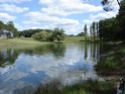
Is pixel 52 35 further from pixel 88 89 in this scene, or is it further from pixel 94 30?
pixel 88 89

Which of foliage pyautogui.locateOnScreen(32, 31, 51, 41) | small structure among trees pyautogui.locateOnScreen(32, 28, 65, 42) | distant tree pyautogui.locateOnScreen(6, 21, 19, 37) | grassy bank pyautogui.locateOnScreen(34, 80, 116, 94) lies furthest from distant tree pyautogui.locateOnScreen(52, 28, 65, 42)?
grassy bank pyautogui.locateOnScreen(34, 80, 116, 94)

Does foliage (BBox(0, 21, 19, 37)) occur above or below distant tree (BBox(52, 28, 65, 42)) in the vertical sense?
above

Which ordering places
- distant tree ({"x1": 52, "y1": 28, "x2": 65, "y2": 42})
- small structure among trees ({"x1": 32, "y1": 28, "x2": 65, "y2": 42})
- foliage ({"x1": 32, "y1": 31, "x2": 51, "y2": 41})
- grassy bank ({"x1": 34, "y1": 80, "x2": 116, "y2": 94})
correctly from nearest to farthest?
grassy bank ({"x1": 34, "y1": 80, "x2": 116, "y2": 94}) < distant tree ({"x1": 52, "y1": 28, "x2": 65, "y2": 42}) < small structure among trees ({"x1": 32, "y1": 28, "x2": 65, "y2": 42}) < foliage ({"x1": 32, "y1": 31, "x2": 51, "y2": 41})

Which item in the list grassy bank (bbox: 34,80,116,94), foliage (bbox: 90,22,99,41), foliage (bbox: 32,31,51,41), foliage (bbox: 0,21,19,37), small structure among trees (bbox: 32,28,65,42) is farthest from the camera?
foliage (bbox: 90,22,99,41)

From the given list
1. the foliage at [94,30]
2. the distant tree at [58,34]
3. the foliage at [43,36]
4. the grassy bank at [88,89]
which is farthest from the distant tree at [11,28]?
the grassy bank at [88,89]

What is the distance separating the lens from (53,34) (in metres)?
147

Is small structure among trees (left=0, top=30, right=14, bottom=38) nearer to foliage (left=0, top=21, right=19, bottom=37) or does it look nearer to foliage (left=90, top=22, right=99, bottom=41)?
foliage (left=0, top=21, right=19, bottom=37)

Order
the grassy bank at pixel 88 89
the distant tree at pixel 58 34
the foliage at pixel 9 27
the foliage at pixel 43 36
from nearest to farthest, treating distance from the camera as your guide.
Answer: the grassy bank at pixel 88 89, the foliage at pixel 9 27, the distant tree at pixel 58 34, the foliage at pixel 43 36

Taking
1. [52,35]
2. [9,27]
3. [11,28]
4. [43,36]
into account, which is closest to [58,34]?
[52,35]

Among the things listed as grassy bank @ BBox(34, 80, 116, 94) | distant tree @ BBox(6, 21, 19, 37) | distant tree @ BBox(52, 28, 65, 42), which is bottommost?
grassy bank @ BBox(34, 80, 116, 94)

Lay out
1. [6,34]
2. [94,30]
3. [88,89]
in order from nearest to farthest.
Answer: [88,89]
[6,34]
[94,30]

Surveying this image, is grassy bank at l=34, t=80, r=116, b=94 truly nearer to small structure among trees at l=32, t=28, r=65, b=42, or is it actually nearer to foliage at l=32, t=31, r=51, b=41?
small structure among trees at l=32, t=28, r=65, b=42

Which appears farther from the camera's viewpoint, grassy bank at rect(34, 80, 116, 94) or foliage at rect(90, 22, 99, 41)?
foliage at rect(90, 22, 99, 41)

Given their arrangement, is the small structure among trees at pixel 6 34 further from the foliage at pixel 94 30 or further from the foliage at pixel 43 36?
the foliage at pixel 94 30
